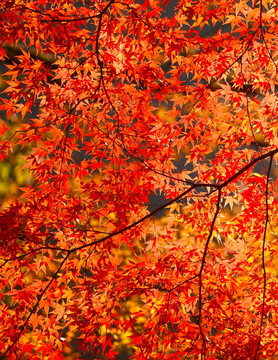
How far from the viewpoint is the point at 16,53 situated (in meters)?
5.34

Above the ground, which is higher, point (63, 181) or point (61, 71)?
point (61, 71)

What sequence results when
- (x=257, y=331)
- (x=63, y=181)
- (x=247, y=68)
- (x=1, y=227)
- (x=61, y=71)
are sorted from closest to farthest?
(x=1, y=227)
(x=63, y=181)
(x=61, y=71)
(x=257, y=331)
(x=247, y=68)

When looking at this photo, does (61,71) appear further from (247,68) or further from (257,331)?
(257,331)

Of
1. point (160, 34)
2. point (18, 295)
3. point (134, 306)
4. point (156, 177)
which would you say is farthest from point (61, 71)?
point (134, 306)

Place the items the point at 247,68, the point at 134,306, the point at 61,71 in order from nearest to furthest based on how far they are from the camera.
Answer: the point at 61,71 → the point at 247,68 → the point at 134,306

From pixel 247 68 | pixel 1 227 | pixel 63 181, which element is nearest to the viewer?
pixel 1 227

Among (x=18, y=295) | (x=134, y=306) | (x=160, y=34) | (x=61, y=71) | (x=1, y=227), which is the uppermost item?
(x=160, y=34)

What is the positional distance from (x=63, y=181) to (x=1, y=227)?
2.07 ft

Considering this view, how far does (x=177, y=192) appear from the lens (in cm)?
335

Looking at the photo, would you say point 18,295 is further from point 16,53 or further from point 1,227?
point 16,53

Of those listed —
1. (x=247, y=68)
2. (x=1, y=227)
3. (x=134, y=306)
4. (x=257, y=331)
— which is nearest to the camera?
(x=1, y=227)

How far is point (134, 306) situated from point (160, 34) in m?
3.86

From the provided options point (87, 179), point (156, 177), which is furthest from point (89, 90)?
point (87, 179)

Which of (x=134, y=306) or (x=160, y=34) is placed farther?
(x=134, y=306)
